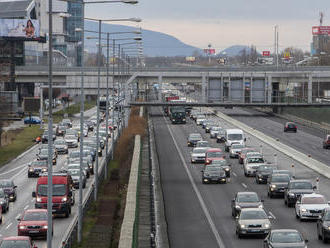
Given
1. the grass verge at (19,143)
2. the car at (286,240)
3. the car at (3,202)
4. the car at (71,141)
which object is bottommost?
the grass verge at (19,143)

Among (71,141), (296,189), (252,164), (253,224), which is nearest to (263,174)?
(252,164)

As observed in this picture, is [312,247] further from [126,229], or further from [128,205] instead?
[128,205]

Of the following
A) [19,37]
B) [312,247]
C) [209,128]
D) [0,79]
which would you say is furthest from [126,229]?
[19,37]

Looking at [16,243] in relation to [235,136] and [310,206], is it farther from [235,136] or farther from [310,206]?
[235,136]

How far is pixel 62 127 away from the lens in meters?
110

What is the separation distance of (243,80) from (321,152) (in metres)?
9.23

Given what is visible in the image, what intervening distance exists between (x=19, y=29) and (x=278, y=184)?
10045 centimetres

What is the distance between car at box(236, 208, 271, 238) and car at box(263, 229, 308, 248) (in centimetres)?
524

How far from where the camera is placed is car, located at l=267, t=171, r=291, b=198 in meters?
46.7

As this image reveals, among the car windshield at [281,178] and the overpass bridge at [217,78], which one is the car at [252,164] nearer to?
the car windshield at [281,178]

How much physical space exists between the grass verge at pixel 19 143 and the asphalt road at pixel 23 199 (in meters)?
0.89

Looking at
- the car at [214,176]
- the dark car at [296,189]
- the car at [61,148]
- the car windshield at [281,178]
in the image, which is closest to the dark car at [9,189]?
the car at [214,176]

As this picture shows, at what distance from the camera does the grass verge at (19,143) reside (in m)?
82.7

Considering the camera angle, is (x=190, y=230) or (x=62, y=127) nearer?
(x=190, y=230)
